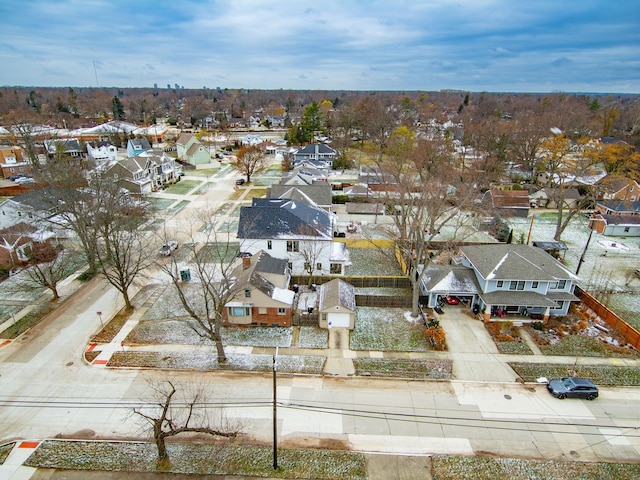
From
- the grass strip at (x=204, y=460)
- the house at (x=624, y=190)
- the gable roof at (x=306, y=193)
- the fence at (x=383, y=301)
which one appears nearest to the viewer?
the grass strip at (x=204, y=460)

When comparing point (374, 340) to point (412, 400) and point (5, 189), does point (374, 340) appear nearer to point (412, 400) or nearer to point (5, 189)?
point (412, 400)

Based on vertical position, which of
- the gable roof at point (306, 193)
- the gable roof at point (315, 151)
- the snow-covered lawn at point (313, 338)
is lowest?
the snow-covered lawn at point (313, 338)

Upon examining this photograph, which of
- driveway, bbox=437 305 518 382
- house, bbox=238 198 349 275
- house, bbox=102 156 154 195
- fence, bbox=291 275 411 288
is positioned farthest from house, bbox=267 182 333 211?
house, bbox=102 156 154 195

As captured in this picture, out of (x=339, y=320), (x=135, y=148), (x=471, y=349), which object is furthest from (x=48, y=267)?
(x=135, y=148)

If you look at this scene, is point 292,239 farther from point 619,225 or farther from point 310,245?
point 619,225

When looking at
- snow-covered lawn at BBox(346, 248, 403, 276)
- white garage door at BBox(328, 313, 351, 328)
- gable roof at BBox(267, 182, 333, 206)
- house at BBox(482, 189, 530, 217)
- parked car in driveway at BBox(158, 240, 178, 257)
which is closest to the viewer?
white garage door at BBox(328, 313, 351, 328)

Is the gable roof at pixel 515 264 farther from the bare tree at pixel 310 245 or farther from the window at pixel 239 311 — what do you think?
the window at pixel 239 311

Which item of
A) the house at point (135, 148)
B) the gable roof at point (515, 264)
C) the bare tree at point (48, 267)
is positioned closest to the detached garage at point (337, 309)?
the gable roof at point (515, 264)

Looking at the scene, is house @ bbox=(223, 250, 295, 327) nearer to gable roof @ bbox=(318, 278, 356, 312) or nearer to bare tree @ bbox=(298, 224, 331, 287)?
gable roof @ bbox=(318, 278, 356, 312)
